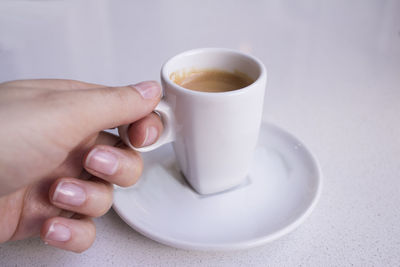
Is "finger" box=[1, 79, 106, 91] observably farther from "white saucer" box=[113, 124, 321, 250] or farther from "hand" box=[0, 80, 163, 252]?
"white saucer" box=[113, 124, 321, 250]

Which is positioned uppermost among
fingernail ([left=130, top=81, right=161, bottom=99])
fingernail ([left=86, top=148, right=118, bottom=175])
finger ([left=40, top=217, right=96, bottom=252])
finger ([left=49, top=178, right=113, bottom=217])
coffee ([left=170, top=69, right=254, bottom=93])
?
fingernail ([left=130, top=81, right=161, bottom=99])

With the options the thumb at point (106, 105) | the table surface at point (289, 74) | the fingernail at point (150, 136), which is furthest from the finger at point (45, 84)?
the table surface at point (289, 74)

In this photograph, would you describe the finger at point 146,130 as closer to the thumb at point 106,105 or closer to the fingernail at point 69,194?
the thumb at point 106,105

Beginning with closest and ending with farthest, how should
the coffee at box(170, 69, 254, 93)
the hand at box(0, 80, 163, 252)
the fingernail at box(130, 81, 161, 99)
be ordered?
the hand at box(0, 80, 163, 252) < the fingernail at box(130, 81, 161, 99) < the coffee at box(170, 69, 254, 93)

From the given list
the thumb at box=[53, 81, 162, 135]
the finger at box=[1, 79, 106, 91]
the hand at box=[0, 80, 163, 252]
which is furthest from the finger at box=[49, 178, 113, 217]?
the finger at box=[1, 79, 106, 91]

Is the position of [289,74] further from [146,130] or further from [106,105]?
[106,105]

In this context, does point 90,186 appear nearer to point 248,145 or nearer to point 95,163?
point 95,163
